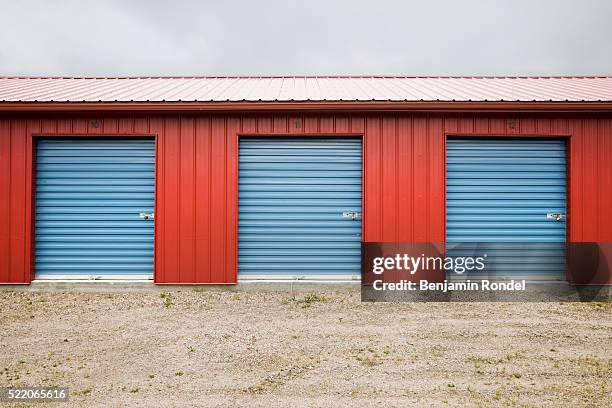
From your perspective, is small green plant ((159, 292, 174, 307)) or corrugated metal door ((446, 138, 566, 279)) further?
corrugated metal door ((446, 138, 566, 279))

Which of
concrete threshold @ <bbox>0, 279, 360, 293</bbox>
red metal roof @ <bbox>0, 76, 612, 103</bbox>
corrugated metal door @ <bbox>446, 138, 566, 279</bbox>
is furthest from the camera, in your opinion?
corrugated metal door @ <bbox>446, 138, 566, 279</bbox>

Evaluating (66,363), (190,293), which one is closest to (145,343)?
(66,363)

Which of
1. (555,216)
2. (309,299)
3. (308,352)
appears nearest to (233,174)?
(309,299)

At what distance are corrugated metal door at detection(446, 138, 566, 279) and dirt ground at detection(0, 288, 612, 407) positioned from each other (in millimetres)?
1262

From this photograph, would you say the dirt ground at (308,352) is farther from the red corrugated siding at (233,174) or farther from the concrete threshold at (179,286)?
the red corrugated siding at (233,174)

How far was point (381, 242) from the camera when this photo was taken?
7445mm

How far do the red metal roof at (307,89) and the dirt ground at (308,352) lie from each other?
11.1 feet

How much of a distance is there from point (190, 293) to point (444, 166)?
4.71m

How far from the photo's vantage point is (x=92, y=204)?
7.69m

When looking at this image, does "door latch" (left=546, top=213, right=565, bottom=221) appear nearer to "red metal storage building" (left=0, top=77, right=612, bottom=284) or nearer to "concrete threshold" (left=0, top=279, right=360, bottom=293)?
"red metal storage building" (left=0, top=77, right=612, bottom=284)

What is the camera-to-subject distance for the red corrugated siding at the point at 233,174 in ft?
24.4

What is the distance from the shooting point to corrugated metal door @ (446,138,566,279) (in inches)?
303

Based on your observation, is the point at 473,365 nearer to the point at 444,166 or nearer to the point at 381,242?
the point at 381,242

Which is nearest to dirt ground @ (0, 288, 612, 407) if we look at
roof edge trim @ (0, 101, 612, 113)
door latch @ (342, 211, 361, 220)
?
door latch @ (342, 211, 361, 220)
